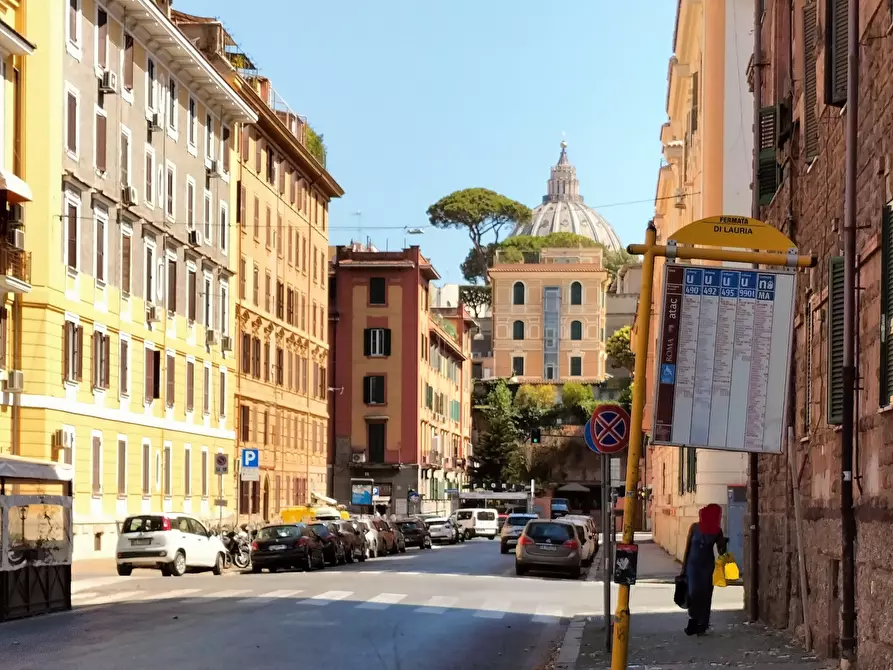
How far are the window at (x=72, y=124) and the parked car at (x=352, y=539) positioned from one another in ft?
42.3

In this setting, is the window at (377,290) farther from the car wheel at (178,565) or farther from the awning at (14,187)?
the car wheel at (178,565)

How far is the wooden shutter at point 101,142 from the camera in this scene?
4684 centimetres

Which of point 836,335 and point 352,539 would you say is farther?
point 352,539

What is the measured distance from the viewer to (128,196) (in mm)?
49312

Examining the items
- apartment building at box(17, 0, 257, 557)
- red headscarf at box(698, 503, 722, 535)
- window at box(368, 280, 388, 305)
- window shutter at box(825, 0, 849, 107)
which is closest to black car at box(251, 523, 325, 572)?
apartment building at box(17, 0, 257, 557)

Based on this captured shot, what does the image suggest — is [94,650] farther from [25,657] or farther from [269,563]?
[269,563]

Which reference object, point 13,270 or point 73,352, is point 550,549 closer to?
point 73,352

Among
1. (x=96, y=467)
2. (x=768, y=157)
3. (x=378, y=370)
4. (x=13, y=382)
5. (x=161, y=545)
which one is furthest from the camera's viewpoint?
(x=378, y=370)

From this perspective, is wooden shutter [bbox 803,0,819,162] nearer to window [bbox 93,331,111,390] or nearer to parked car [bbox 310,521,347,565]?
parked car [bbox 310,521,347,565]

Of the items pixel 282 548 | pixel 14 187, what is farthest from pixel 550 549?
pixel 14 187

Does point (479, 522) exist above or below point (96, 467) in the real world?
below

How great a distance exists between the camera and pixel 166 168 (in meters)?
54.2

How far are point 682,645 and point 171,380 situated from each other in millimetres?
37399

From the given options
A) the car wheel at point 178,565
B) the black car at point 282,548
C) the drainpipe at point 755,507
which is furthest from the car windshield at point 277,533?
the drainpipe at point 755,507
